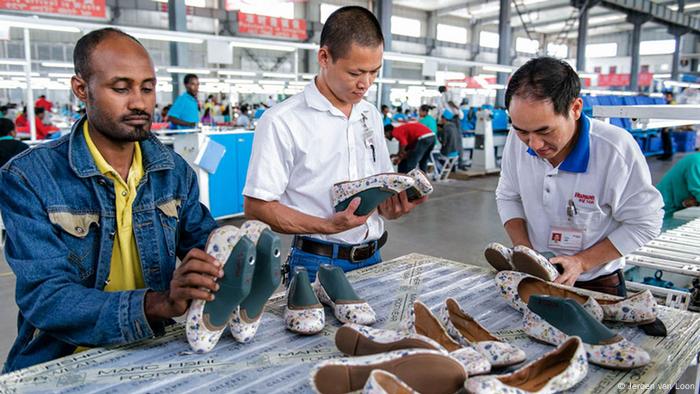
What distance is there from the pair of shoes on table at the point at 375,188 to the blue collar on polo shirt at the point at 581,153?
0.50 metres

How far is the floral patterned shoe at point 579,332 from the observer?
1.17 m

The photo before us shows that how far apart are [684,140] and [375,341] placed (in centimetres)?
1660

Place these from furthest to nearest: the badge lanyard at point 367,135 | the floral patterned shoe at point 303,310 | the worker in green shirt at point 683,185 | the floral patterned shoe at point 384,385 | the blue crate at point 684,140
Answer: the blue crate at point 684,140
the worker in green shirt at point 683,185
the badge lanyard at point 367,135
the floral patterned shoe at point 303,310
the floral patterned shoe at point 384,385

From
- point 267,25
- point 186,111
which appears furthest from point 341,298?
point 267,25

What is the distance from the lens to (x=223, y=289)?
1155 millimetres

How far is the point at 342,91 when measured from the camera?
1.81m

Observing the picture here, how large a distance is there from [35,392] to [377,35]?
1363mm

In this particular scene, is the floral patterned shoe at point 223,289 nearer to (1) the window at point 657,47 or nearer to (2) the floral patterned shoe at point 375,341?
(2) the floral patterned shoe at point 375,341

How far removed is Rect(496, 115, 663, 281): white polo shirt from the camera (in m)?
1.71

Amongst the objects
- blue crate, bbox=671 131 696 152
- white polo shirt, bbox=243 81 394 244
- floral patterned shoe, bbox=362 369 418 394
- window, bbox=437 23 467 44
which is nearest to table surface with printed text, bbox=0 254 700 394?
floral patterned shoe, bbox=362 369 418 394

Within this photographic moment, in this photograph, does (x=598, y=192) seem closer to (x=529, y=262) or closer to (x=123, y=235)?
(x=529, y=262)

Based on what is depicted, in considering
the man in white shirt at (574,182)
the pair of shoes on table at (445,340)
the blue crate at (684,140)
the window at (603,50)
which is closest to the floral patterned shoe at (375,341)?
the pair of shoes on table at (445,340)

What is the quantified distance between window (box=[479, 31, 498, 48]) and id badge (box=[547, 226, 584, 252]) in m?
25.1

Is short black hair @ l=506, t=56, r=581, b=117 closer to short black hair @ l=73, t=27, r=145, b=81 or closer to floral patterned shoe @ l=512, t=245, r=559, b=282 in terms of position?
floral patterned shoe @ l=512, t=245, r=559, b=282
